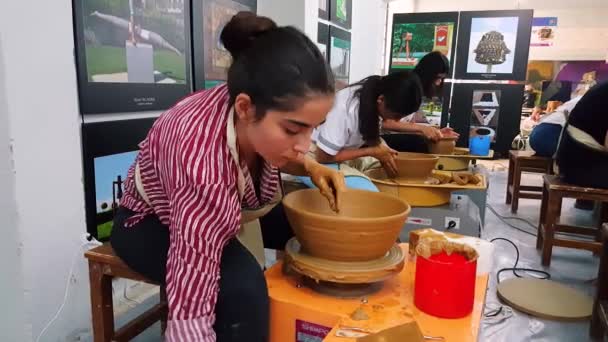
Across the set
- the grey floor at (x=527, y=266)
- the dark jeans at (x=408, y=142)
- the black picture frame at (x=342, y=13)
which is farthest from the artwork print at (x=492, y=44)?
the dark jeans at (x=408, y=142)

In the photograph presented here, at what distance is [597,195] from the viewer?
7.04 feet

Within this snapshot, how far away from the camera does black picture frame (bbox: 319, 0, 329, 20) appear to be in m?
2.91

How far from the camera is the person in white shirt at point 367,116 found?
193 cm

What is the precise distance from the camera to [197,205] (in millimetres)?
772

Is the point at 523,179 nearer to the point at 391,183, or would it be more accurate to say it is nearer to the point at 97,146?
the point at 391,183

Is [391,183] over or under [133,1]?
under

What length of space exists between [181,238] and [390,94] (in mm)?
1375

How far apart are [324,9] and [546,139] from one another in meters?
1.81

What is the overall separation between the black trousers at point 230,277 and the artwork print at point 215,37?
46.2 inches

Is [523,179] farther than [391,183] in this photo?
Yes

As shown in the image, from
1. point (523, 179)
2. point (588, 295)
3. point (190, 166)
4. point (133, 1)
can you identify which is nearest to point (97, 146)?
point (133, 1)

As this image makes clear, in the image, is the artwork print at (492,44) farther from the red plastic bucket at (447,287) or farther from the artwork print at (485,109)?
the red plastic bucket at (447,287)

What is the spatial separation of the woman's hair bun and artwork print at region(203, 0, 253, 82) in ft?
3.44

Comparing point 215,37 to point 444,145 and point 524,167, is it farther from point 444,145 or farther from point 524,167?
point 524,167
